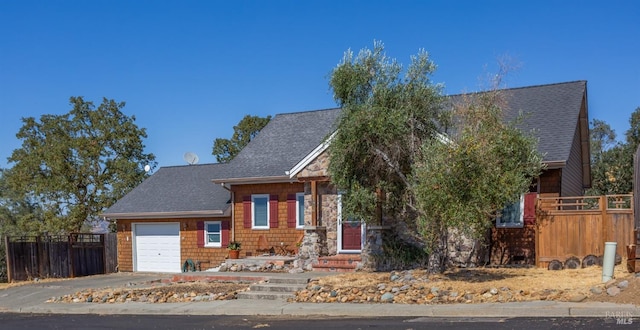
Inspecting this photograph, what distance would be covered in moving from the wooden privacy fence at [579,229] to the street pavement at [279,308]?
17.3ft

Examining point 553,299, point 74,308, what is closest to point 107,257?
point 74,308

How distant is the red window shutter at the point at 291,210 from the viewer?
23.0 meters

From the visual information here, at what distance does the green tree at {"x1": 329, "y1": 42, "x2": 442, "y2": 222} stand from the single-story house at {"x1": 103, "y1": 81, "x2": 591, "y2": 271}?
1.83 meters

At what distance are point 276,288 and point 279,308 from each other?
2598mm

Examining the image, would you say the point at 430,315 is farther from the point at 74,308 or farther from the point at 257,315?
the point at 74,308

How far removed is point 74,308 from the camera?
1652 centimetres

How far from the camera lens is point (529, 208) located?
62.4ft

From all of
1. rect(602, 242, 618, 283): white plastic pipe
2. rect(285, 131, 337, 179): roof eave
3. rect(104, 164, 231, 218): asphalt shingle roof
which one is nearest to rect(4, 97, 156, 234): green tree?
rect(104, 164, 231, 218): asphalt shingle roof

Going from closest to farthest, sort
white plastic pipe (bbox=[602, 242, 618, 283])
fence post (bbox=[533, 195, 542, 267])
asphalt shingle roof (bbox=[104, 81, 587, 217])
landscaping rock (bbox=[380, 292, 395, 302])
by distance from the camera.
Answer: white plastic pipe (bbox=[602, 242, 618, 283])
landscaping rock (bbox=[380, 292, 395, 302])
fence post (bbox=[533, 195, 542, 267])
asphalt shingle roof (bbox=[104, 81, 587, 217])

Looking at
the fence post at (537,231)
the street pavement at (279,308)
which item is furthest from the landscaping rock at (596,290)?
the fence post at (537,231)

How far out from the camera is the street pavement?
11.7 meters

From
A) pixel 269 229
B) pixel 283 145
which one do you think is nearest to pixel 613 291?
pixel 269 229

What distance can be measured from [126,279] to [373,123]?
40.9ft

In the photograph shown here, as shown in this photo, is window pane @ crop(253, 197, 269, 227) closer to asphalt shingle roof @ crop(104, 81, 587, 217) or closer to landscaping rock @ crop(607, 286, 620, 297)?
asphalt shingle roof @ crop(104, 81, 587, 217)
